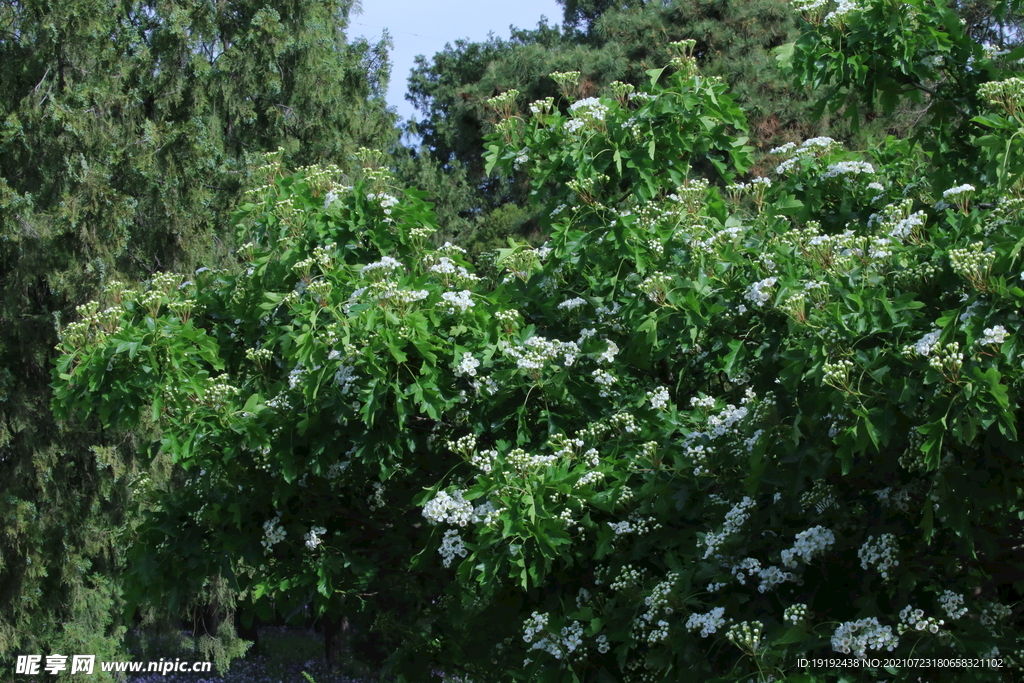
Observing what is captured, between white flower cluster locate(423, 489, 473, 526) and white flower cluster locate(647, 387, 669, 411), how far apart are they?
92 cm

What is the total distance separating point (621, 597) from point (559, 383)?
91cm

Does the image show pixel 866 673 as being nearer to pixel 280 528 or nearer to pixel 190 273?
pixel 280 528

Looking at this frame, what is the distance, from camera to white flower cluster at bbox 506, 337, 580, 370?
13.3 feet

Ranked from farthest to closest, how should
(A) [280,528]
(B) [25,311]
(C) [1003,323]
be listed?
(B) [25,311], (A) [280,528], (C) [1003,323]

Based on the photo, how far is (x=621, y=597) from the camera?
3852 millimetres

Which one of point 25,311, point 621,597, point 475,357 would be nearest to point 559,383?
point 475,357

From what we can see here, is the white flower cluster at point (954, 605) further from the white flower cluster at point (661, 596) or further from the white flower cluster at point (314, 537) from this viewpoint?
the white flower cluster at point (314, 537)

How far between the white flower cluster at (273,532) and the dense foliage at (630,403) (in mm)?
11

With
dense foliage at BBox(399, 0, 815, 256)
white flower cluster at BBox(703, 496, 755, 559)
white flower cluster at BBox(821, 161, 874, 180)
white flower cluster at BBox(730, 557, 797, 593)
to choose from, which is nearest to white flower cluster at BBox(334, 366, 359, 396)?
white flower cluster at BBox(703, 496, 755, 559)

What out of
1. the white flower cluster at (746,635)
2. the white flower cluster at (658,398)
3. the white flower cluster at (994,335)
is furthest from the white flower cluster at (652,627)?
the white flower cluster at (994,335)

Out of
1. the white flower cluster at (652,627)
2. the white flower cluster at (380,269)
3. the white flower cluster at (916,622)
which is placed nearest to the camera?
the white flower cluster at (916,622)

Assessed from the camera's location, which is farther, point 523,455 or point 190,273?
point 190,273

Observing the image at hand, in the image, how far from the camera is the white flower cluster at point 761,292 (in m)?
3.50

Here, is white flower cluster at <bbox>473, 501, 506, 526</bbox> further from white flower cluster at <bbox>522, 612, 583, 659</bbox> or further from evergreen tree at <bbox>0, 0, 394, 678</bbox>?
evergreen tree at <bbox>0, 0, 394, 678</bbox>
